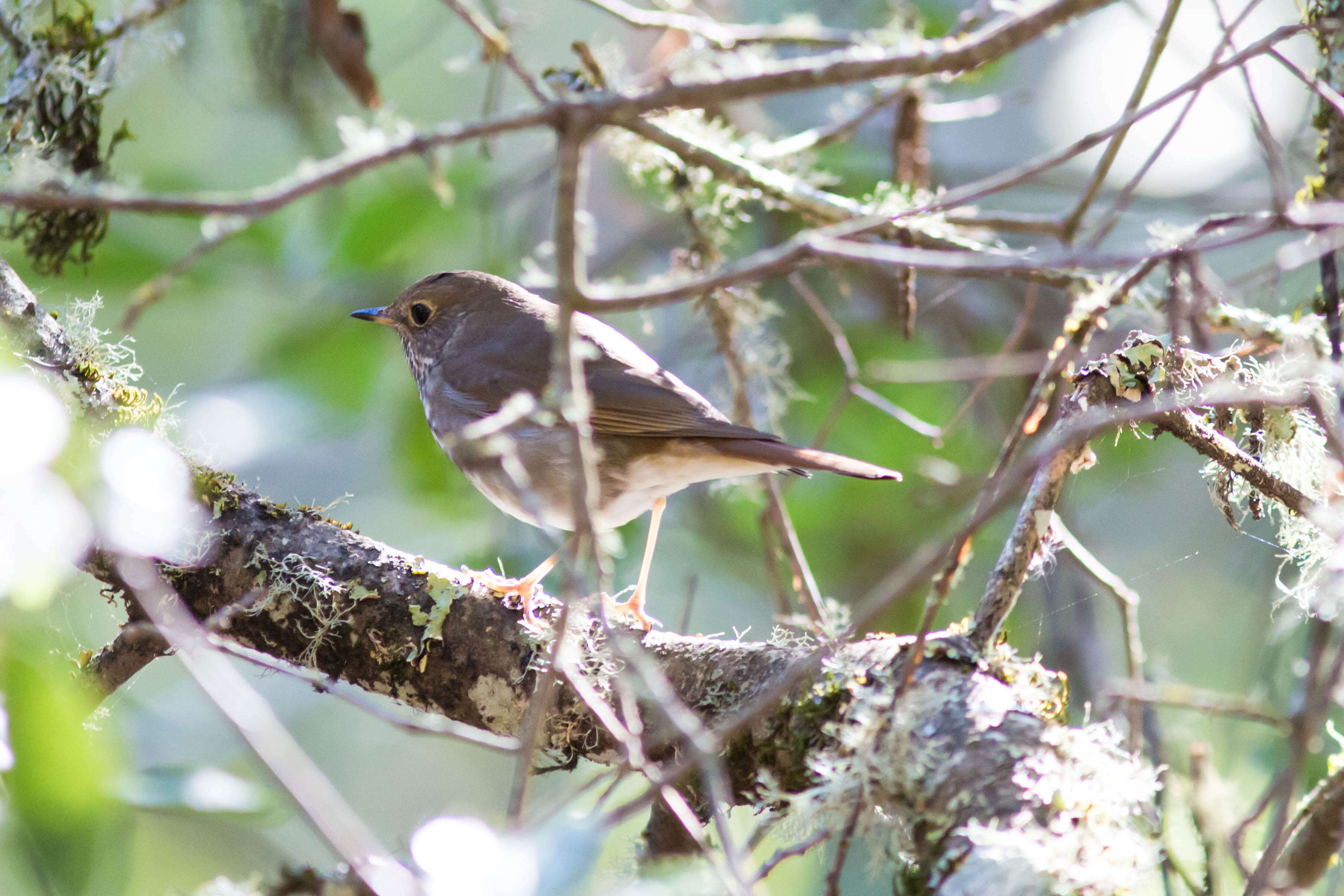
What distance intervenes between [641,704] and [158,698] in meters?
5.65

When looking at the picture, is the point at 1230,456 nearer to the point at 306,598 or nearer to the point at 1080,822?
the point at 1080,822

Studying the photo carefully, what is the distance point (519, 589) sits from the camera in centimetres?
260

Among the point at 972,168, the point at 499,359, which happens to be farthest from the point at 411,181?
the point at 972,168

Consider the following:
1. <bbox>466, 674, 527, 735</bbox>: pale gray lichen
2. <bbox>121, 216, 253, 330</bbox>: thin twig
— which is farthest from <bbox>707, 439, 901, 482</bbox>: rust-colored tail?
<bbox>121, 216, 253, 330</bbox>: thin twig

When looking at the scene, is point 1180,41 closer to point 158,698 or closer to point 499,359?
point 499,359

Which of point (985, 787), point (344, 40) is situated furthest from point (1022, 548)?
point (344, 40)

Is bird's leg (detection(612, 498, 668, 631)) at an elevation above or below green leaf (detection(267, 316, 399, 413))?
below

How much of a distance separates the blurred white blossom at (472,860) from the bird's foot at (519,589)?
107cm

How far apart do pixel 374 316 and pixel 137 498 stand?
9.50 ft

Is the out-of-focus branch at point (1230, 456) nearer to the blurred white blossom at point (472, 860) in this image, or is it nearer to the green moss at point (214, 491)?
the blurred white blossom at point (472, 860)

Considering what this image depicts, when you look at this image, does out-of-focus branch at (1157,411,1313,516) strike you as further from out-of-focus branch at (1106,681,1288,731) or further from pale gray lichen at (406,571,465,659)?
pale gray lichen at (406,571,465,659)

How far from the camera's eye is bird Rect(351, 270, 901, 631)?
292 cm

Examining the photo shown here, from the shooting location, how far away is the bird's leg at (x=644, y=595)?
2.78 m

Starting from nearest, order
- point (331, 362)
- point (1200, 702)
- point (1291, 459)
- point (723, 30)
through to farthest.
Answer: point (1200, 702) → point (1291, 459) → point (723, 30) → point (331, 362)
